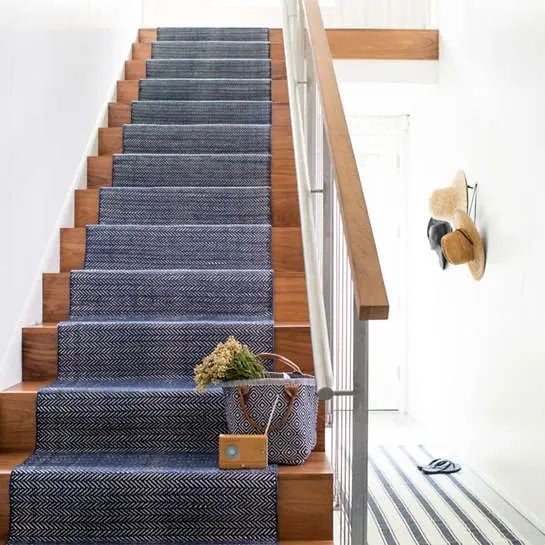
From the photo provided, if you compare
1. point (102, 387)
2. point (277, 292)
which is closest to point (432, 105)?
point (277, 292)

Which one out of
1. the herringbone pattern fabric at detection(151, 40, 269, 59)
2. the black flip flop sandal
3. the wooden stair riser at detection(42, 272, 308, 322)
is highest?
the herringbone pattern fabric at detection(151, 40, 269, 59)

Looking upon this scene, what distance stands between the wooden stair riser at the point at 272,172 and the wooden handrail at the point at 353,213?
1.23m

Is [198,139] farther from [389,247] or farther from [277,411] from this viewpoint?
[389,247]

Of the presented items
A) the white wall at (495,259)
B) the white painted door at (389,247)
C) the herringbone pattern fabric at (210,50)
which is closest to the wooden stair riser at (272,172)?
the white wall at (495,259)

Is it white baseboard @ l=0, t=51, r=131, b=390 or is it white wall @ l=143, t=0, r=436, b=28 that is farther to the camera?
white wall @ l=143, t=0, r=436, b=28

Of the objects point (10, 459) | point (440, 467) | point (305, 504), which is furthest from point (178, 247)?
point (440, 467)

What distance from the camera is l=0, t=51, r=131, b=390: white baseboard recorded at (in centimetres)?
285

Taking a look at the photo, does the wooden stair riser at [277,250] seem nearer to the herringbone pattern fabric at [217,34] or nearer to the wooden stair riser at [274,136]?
the wooden stair riser at [274,136]

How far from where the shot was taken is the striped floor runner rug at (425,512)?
3.69 m

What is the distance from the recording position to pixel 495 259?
444 centimetres

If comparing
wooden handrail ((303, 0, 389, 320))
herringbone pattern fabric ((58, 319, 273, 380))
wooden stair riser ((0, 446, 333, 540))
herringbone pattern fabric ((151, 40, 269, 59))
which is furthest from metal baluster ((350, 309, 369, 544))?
herringbone pattern fabric ((151, 40, 269, 59))

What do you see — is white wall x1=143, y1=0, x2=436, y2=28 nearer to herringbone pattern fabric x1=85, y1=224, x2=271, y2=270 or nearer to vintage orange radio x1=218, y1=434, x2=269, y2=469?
herringbone pattern fabric x1=85, y1=224, x2=271, y2=270

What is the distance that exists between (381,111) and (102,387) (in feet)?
14.4

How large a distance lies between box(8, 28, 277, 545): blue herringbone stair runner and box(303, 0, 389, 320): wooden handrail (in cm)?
74
